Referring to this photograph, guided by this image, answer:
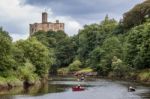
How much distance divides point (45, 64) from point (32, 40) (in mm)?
9222

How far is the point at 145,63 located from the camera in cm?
14025

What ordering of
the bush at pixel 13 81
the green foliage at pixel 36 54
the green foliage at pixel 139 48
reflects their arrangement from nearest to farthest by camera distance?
the bush at pixel 13 81
the green foliage at pixel 139 48
the green foliage at pixel 36 54

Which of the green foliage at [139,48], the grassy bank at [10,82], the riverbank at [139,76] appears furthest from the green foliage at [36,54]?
the green foliage at [139,48]

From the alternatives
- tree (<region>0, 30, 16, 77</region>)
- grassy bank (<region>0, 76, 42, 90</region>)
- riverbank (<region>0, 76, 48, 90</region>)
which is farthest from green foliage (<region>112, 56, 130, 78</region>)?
tree (<region>0, 30, 16, 77</region>)

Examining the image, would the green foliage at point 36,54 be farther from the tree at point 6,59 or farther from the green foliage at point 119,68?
the green foliage at point 119,68

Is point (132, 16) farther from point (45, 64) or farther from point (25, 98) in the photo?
point (25, 98)

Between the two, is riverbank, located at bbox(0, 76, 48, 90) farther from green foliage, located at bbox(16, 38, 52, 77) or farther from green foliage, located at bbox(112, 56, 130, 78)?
green foliage, located at bbox(112, 56, 130, 78)

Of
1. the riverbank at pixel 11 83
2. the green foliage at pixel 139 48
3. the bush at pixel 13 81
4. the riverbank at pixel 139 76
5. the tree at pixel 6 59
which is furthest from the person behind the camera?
the green foliage at pixel 139 48

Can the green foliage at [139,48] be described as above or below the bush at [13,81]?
above

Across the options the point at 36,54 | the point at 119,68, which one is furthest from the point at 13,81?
the point at 119,68

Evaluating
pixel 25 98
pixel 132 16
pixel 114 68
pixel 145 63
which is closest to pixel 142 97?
pixel 25 98

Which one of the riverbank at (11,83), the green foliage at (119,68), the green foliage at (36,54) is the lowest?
the riverbank at (11,83)

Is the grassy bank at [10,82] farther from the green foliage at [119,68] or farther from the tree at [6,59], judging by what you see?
the green foliage at [119,68]

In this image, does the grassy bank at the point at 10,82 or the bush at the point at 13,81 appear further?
the bush at the point at 13,81
